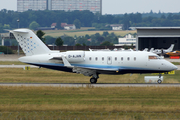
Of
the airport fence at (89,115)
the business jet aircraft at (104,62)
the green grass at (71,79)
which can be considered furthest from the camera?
the green grass at (71,79)

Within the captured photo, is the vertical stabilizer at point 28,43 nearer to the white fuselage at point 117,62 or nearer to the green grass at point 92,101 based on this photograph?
the white fuselage at point 117,62

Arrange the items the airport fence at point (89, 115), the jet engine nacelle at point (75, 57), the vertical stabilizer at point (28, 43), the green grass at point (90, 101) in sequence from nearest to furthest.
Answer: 1. the airport fence at point (89, 115)
2. the green grass at point (90, 101)
3. the jet engine nacelle at point (75, 57)
4. the vertical stabilizer at point (28, 43)

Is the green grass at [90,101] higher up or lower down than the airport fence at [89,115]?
lower down

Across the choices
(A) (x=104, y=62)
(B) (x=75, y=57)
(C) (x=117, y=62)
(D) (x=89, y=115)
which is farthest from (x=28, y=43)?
(D) (x=89, y=115)

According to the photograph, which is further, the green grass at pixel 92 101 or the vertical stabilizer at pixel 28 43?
the vertical stabilizer at pixel 28 43

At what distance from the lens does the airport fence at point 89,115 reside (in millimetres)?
17625

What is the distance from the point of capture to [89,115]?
18.7 metres

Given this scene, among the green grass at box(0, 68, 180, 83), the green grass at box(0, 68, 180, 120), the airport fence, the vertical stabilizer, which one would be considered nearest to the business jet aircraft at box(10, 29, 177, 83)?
the vertical stabilizer

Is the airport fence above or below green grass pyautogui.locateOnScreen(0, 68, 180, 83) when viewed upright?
above

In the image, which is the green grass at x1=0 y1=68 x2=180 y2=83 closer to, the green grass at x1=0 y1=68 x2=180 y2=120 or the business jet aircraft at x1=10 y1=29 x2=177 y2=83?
the business jet aircraft at x1=10 y1=29 x2=177 y2=83

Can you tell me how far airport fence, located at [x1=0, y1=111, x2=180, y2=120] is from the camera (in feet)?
57.8

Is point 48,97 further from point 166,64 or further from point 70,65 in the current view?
point 166,64

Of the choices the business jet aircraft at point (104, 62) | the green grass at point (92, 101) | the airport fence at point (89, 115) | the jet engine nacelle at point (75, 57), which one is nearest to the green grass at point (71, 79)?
the business jet aircraft at point (104, 62)

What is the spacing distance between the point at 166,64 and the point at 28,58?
14935mm
